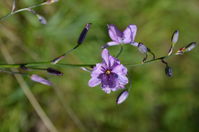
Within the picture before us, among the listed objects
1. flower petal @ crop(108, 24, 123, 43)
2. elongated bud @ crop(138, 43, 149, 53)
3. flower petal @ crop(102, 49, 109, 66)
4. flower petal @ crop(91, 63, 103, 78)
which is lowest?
elongated bud @ crop(138, 43, 149, 53)

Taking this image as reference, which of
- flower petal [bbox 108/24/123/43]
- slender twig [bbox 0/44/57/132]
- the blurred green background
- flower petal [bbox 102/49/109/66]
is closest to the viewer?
flower petal [bbox 102/49/109/66]

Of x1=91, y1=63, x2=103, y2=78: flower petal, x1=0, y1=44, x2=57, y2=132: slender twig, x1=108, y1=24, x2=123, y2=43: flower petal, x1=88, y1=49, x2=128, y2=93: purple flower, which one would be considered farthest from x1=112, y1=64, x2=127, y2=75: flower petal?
x1=0, y1=44, x2=57, y2=132: slender twig

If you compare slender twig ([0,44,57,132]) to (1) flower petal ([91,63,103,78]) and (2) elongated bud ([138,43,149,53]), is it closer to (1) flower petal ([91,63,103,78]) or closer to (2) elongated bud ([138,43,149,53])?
(1) flower petal ([91,63,103,78])

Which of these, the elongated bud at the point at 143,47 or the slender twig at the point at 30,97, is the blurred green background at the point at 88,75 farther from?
the elongated bud at the point at 143,47

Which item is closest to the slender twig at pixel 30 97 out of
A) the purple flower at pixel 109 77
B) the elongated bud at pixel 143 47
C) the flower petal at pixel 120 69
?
the purple flower at pixel 109 77

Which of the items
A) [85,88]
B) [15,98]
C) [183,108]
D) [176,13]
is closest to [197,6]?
[176,13]

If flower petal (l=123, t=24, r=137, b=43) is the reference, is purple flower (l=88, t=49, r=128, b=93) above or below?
below
